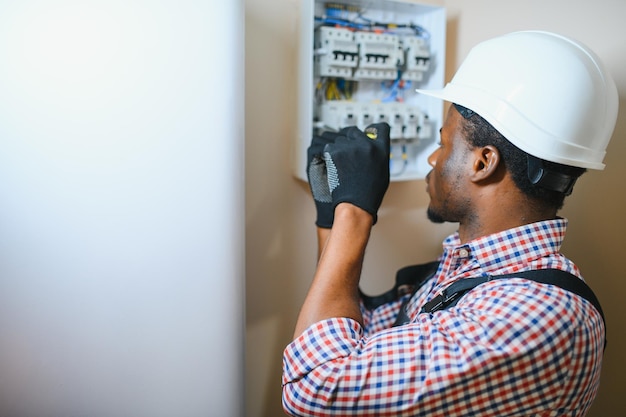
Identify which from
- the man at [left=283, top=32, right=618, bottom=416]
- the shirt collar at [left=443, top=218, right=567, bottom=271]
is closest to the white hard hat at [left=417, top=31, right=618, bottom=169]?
the man at [left=283, top=32, right=618, bottom=416]

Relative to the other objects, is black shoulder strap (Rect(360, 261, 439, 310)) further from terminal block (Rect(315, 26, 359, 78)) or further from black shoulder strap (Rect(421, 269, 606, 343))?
terminal block (Rect(315, 26, 359, 78))

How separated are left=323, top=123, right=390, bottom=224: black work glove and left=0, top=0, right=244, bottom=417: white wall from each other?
18 centimetres

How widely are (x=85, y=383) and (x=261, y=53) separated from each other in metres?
0.73

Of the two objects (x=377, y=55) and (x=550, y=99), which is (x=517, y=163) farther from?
(x=377, y=55)

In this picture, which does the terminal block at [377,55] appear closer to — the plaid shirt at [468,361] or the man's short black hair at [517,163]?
the man's short black hair at [517,163]

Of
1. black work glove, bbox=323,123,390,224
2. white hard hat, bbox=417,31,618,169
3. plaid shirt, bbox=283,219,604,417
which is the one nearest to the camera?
plaid shirt, bbox=283,219,604,417

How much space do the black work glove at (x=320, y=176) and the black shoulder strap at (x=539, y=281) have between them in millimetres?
287

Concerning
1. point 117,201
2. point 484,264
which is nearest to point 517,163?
point 484,264

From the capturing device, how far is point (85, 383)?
0.80 m

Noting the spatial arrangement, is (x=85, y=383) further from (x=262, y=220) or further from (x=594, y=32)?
(x=594, y=32)

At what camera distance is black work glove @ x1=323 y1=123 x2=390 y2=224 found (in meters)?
0.92

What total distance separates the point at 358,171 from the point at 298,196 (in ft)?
1.11

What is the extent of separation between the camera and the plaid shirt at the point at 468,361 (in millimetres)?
689

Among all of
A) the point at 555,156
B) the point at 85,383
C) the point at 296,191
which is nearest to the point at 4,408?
the point at 85,383
